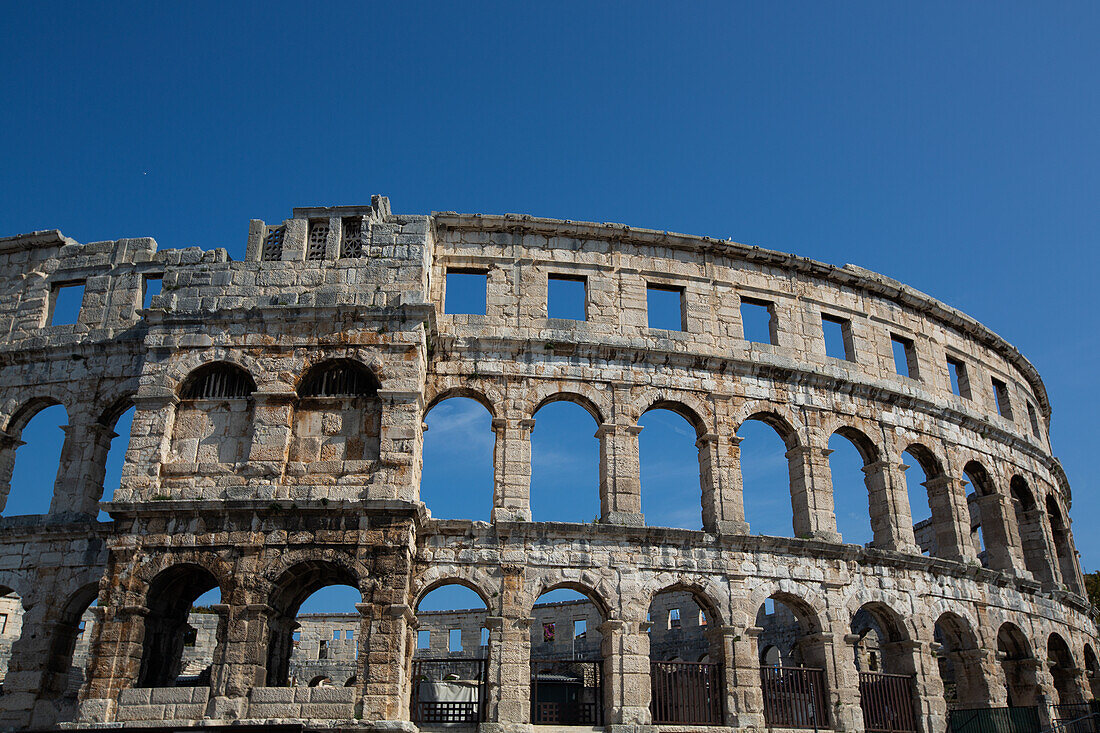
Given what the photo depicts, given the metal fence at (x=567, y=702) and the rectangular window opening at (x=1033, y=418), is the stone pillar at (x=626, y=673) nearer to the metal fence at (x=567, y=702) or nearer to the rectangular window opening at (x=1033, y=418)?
the metal fence at (x=567, y=702)

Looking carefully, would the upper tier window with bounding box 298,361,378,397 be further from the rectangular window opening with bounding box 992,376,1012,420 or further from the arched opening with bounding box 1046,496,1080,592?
the arched opening with bounding box 1046,496,1080,592

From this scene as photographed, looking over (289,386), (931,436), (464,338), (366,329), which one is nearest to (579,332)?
(464,338)

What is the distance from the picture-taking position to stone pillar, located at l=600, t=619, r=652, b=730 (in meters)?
15.3

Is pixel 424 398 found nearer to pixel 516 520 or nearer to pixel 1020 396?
pixel 516 520

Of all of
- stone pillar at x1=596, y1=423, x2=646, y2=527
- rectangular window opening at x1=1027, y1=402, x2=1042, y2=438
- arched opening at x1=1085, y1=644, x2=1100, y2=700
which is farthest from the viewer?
rectangular window opening at x1=1027, y1=402, x2=1042, y2=438

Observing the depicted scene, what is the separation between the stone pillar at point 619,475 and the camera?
16.8m

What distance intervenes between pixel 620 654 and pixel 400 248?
8.58 metres

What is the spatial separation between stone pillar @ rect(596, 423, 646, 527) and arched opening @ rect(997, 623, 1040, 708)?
9.38 m

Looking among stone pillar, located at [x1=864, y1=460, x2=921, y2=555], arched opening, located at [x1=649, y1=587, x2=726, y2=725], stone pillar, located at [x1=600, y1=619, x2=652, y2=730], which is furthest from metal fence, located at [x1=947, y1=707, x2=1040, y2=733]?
stone pillar, located at [x1=600, y1=619, x2=652, y2=730]

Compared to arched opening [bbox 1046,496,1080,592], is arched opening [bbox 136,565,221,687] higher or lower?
lower

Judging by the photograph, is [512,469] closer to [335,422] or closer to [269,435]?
[335,422]

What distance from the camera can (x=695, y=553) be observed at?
1672 cm

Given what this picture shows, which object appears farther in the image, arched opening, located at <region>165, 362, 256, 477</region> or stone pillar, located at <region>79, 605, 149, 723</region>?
arched opening, located at <region>165, 362, 256, 477</region>

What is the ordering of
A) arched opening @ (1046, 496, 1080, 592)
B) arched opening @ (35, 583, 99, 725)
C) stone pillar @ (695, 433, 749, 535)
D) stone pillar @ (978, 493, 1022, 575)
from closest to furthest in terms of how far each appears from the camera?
arched opening @ (35, 583, 99, 725), stone pillar @ (695, 433, 749, 535), stone pillar @ (978, 493, 1022, 575), arched opening @ (1046, 496, 1080, 592)
